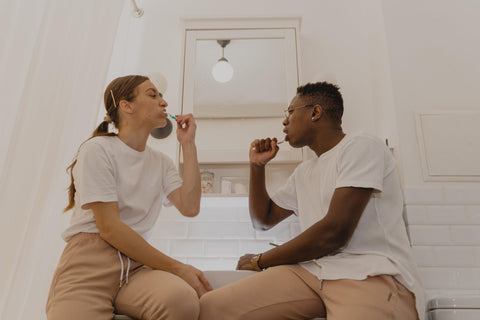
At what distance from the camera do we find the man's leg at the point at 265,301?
102 cm

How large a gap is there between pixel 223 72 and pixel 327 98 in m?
0.69

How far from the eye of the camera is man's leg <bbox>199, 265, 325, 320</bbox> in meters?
1.02

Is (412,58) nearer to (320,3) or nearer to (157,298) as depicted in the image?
(320,3)

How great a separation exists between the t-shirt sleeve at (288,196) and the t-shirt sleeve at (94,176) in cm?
61

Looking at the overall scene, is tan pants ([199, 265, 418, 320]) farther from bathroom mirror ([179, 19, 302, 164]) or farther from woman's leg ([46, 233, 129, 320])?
bathroom mirror ([179, 19, 302, 164])

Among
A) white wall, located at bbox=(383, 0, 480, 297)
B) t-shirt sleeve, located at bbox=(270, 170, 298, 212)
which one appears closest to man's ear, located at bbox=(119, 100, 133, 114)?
t-shirt sleeve, located at bbox=(270, 170, 298, 212)

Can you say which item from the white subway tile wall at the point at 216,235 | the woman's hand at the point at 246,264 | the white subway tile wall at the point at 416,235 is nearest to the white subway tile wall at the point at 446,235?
the white subway tile wall at the point at 416,235

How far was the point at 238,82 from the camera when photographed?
1.88 m

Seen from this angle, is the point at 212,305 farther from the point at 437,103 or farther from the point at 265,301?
the point at 437,103

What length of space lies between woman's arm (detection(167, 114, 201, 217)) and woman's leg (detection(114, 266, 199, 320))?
31cm

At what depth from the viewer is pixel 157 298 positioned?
905mm

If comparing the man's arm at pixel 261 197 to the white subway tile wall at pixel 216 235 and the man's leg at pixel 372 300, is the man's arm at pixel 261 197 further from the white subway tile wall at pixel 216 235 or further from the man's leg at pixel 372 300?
the man's leg at pixel 372 300

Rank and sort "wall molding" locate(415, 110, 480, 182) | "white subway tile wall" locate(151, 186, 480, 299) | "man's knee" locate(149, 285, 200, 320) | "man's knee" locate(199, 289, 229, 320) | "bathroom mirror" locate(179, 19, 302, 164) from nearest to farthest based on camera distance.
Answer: "man's knee" locate(149, 285, 200, 320), "man's knee" locate(199, 289, 229, 320), "white subway tile wall" locate(151, 186, 480, 299), "wall molding" locate(415, 110, 480, 182), "bathroom mirror" locate(179, 19, 302, 164)

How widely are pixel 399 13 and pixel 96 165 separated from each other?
62.8 inches
